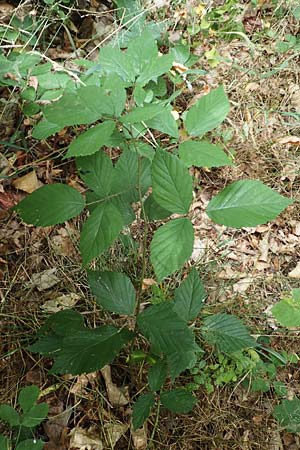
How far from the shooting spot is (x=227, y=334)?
135 centimetres

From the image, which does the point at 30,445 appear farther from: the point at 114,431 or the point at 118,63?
the point at 118,63

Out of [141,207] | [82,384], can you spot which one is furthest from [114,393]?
[141,207]

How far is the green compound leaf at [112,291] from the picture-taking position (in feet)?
4.00

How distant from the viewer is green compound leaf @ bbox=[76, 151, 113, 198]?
43.8 inches

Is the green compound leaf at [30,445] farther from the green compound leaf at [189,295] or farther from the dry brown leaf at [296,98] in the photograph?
the dry brown leaf at [296,98]

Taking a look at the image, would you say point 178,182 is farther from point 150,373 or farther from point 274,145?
point 274,145

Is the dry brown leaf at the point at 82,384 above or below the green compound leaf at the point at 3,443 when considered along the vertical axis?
below

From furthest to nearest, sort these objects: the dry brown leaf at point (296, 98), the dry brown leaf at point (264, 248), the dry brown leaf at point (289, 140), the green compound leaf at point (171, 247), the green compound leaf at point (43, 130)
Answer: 1. the dry brown leaf at point (296, 98)
2. the dry brown leaf at point (289, 140)
3. the dry brown leaf at point (264, 248)
4. the green compound leaf at point (43, 130)
5. the green compound leaf at point (171, 247)

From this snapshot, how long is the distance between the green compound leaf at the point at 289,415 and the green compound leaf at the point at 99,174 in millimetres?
963

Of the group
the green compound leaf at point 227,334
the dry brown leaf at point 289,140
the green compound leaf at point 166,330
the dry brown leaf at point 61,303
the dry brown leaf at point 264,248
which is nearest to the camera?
the green compound leaf at point 166,330

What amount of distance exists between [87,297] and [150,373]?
0.44 meters

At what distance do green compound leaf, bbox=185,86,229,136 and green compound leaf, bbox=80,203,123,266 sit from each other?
302mm

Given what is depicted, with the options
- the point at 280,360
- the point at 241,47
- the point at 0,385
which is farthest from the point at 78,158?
the point at 241,47

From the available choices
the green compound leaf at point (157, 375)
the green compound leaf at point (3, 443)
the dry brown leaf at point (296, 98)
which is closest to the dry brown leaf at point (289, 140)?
the dry brown leaf at point (296, 98)
